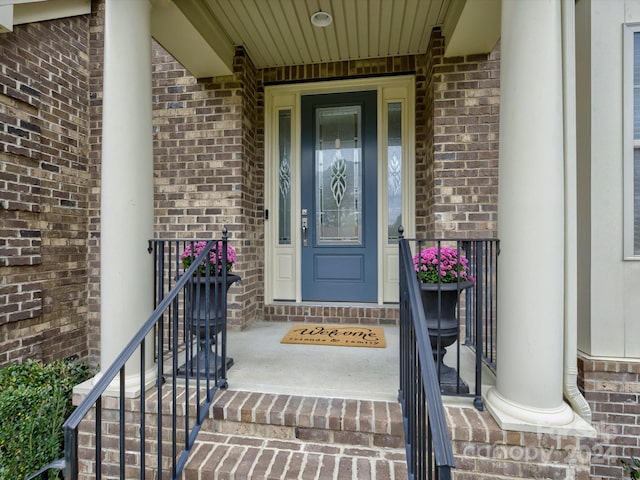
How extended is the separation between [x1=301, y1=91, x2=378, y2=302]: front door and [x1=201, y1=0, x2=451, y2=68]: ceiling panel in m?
0.45

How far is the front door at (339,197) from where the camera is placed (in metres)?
3.54

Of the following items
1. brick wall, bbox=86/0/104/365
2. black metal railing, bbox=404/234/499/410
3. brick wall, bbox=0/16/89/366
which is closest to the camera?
black metal railing, bbox=404/234/499/410

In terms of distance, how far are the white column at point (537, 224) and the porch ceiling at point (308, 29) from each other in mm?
867

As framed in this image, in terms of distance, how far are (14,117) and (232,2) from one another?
208cm

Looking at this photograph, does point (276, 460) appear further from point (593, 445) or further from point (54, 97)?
point (54, 97)

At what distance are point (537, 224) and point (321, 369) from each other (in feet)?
4.96

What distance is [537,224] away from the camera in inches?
64.2

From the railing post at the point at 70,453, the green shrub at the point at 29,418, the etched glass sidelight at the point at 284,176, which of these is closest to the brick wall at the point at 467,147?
the etched glass sidelight at the point at 284,176

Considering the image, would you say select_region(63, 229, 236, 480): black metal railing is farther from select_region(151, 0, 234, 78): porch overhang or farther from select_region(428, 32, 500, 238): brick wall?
select_region(428, 32, 500, 238): brick wall

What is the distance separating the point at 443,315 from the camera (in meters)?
1.94

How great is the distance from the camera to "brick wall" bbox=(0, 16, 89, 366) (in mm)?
2889

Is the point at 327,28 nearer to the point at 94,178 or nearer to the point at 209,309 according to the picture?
the point at 209,309

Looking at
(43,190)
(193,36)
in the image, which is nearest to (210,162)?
(193,36)

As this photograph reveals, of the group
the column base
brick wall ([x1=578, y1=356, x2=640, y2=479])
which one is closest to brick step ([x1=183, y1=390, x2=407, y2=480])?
the column base
